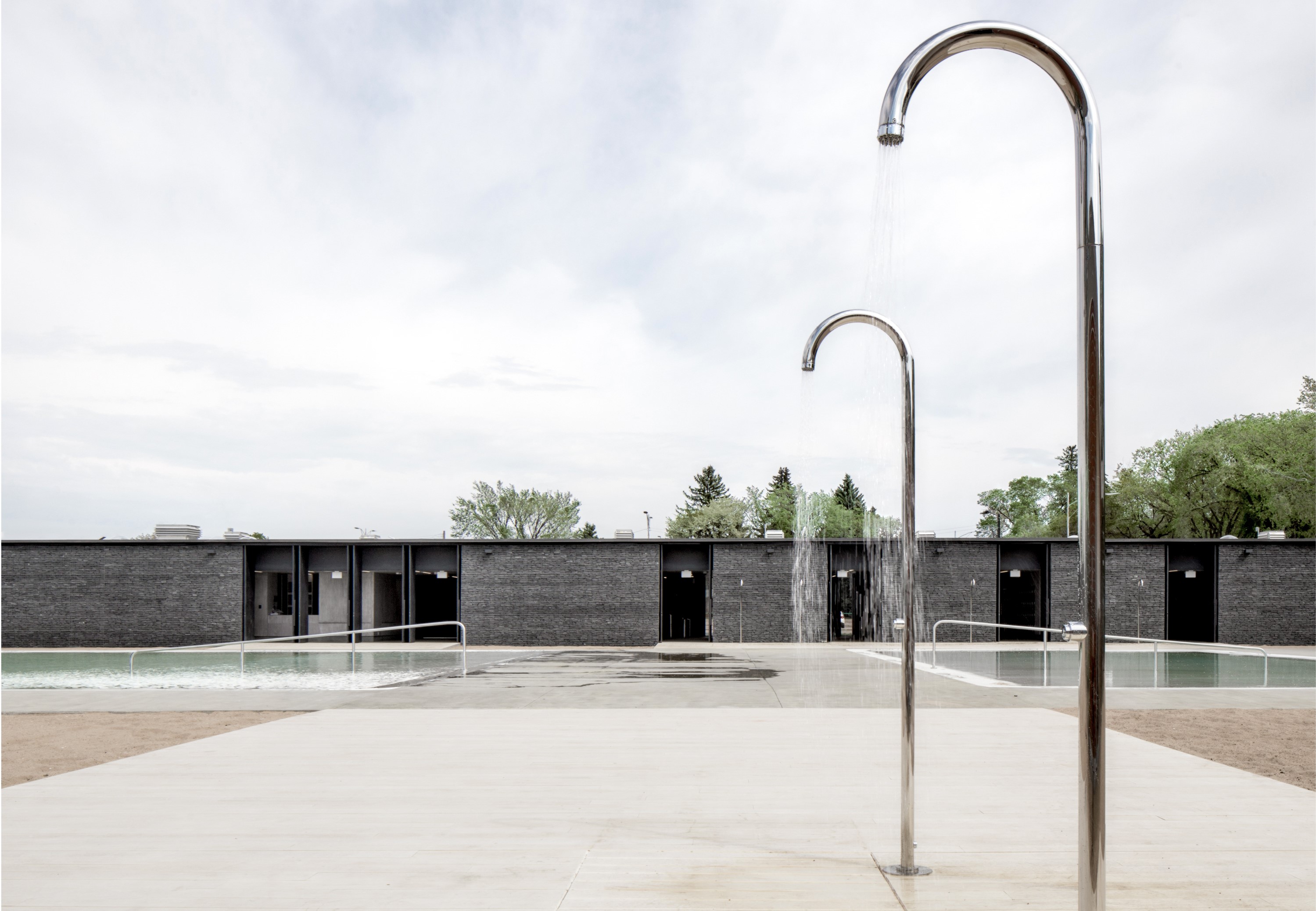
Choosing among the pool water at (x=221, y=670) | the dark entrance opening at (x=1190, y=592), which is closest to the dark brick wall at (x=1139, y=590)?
the dark entrance opening at (x=1190, y=592)

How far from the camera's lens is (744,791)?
6102 millimetres

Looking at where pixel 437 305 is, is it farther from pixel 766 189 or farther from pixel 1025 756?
pixel 1025 756

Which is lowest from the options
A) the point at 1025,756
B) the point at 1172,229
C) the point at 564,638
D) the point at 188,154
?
the point at 564,638

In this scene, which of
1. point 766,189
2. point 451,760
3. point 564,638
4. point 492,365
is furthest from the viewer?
point 492,365

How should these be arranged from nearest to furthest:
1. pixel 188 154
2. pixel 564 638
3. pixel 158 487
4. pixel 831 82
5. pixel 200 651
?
pixel 831 82
pixel 188 154
pixel 200 651
pixel 564 638
pixel 158 487

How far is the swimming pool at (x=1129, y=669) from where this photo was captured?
1405 cm

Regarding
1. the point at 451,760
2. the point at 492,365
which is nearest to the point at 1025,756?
the point at 451,760

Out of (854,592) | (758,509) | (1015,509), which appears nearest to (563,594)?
(854,592)

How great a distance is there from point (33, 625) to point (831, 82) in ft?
82.8

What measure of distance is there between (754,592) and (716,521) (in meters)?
52.5

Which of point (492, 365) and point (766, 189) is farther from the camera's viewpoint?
point (492, 365)

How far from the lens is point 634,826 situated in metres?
5.25

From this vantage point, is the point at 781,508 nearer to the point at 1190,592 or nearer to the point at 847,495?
the point at 847,495

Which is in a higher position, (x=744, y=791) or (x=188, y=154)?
(x=188, y=154)
